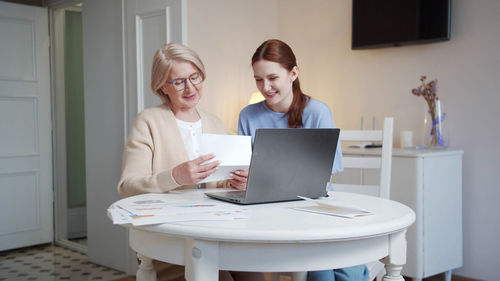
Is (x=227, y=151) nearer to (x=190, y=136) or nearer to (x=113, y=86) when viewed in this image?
(x=190, y=136)

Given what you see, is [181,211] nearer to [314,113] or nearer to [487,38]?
[314,113]

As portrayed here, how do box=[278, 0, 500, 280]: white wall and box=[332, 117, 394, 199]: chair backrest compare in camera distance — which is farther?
box=[278, 0, 500, 280]: white wall

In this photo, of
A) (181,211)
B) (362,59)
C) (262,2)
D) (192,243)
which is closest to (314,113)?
(181,211)

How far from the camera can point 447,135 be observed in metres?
3.13

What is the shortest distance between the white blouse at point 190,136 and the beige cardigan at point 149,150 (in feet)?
0.20

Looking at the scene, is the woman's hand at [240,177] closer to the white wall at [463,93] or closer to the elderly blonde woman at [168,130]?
the elderly blonde woman at [168,130]

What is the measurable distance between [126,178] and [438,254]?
6.51 ft

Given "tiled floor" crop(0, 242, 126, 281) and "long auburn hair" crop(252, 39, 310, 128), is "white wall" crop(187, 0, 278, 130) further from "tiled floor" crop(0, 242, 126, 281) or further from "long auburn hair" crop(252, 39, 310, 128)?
"tiled floor" crop(0, 242, 126, 281)

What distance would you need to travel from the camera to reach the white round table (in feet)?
3.69

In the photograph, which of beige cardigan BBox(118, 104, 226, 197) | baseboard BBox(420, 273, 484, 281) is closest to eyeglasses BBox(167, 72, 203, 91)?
beige cardigan BBox(118, 104, 226, 197)

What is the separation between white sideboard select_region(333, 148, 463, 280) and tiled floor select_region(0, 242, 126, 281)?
6.40 ft

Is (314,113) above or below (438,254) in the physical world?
above

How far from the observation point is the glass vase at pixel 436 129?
308 cm

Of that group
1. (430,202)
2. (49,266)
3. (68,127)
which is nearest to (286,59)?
(430,202)
